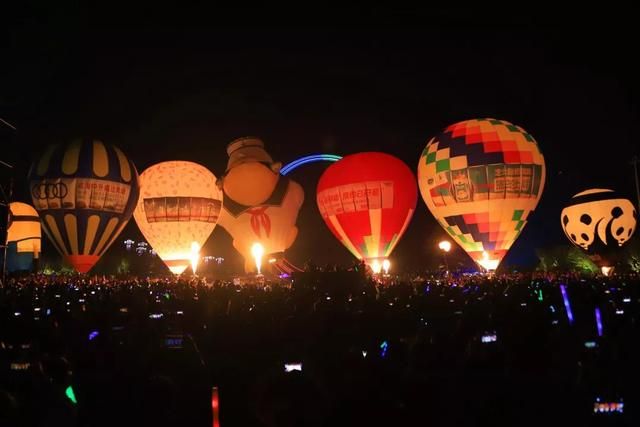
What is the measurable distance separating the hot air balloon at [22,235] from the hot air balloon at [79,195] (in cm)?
1269

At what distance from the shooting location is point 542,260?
106ft

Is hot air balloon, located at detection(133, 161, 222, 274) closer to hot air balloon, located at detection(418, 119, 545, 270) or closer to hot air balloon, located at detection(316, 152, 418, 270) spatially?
hot air balloon, located at detection(316, 152, 418, 270)

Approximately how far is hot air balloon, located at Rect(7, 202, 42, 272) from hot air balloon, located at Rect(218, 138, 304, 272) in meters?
12.1

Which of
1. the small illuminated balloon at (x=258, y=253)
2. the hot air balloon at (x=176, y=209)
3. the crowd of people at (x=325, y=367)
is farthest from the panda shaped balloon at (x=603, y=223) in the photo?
the crowd of people at (x=325, y=367)

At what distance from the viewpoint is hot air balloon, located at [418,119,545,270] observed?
19.0 m

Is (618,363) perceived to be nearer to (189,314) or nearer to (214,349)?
(214,349)

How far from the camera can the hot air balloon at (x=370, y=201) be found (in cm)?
2220

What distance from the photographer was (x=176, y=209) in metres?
22.2

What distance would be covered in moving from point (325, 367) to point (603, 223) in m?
23.0

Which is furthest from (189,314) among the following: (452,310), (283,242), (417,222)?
(417,222)

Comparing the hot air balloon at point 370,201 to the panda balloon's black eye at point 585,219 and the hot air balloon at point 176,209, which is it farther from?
the panda balloon's black eye at point 585,219

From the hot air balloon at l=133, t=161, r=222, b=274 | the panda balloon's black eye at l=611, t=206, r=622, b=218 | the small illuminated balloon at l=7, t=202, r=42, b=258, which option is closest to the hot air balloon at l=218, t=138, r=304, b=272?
the hot air balloon at l=133, t=161, r=222, b=274

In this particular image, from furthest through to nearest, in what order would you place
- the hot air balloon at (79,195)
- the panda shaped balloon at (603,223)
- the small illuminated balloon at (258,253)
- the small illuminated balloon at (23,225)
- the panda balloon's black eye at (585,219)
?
the small illuminated balloon at (23,225)
the small illuminated balloon at (258,253)
the panda balloon's black eye at (585,219)
the panda shaped balloon at (603,223)
the hot air balloon at (79,195)

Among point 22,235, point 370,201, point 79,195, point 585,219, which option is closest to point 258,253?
point 370,201
